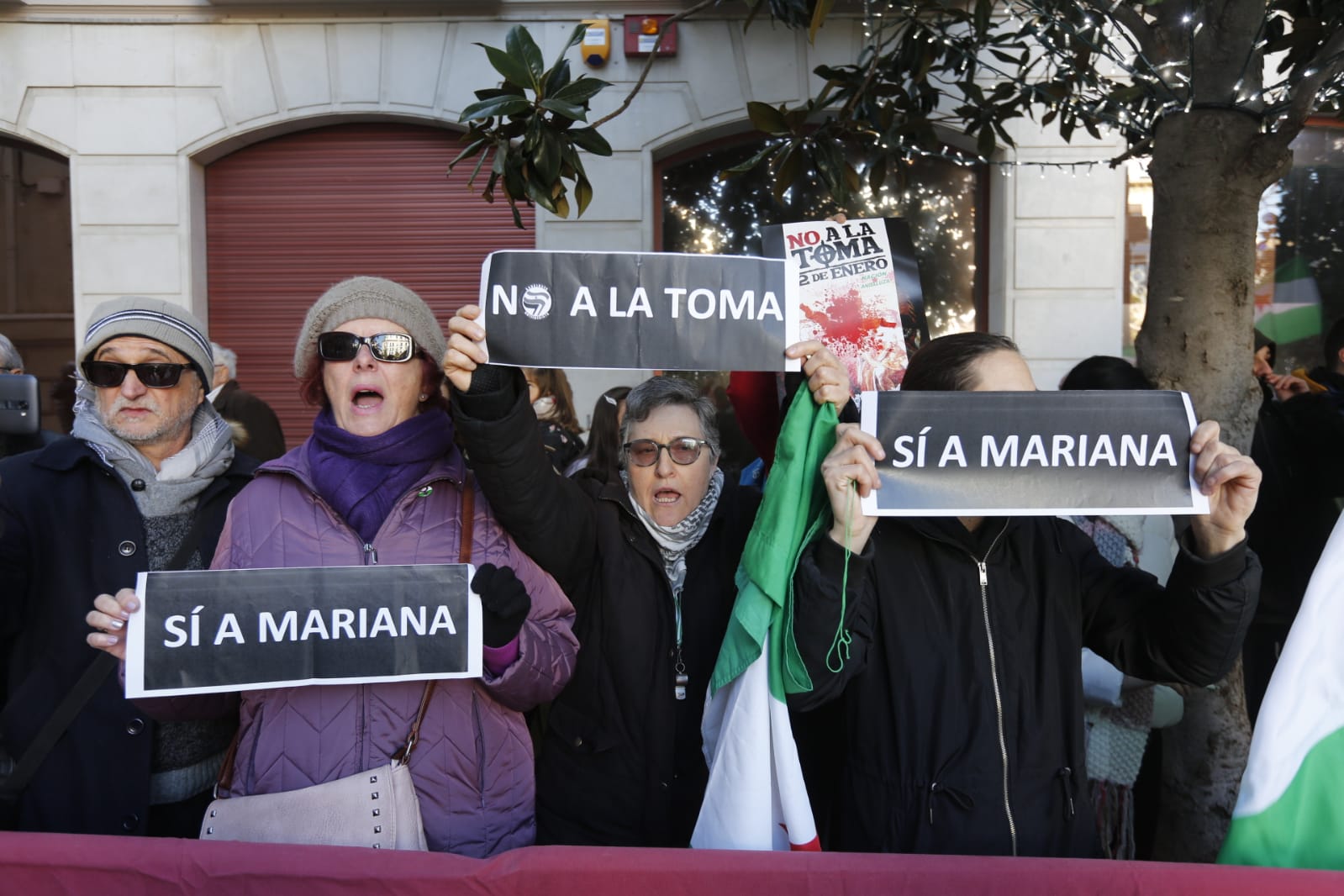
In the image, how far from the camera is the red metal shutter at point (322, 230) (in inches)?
262

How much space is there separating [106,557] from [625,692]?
120 centimetres

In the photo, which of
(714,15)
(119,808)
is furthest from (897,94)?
(119,808)

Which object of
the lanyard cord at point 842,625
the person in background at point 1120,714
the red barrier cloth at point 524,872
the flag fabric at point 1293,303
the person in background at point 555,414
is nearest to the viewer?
the red barrier cloth at point 524,872

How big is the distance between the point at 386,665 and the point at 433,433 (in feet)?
A: 1.65

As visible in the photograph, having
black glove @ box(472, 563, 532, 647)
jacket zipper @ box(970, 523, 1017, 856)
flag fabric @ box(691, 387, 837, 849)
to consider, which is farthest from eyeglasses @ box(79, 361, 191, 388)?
jacket zipper @ box(970, 523, 1017, 856)

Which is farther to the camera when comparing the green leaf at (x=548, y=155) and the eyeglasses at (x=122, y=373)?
the green leaf at (x=548, y=155)

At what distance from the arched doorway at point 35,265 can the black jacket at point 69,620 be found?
17.0ft

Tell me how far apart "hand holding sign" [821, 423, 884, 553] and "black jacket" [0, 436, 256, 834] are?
142 cm

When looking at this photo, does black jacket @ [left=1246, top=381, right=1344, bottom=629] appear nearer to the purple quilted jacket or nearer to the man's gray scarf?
the purple quilted jacket

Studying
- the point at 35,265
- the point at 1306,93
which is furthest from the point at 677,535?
the point at 35,265

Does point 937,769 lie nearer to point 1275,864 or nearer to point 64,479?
point 1275,864

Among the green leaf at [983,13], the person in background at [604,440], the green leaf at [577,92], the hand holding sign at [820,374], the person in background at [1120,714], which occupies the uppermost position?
the green leaf at [983,13]

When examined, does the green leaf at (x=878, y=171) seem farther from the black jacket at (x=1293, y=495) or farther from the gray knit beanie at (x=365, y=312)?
the gray knit beanie at (x=365, y=312)

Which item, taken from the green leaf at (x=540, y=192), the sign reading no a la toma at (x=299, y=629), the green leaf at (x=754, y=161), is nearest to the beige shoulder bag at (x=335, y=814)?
the sign reading no a la toma at (x=299, y=629)
